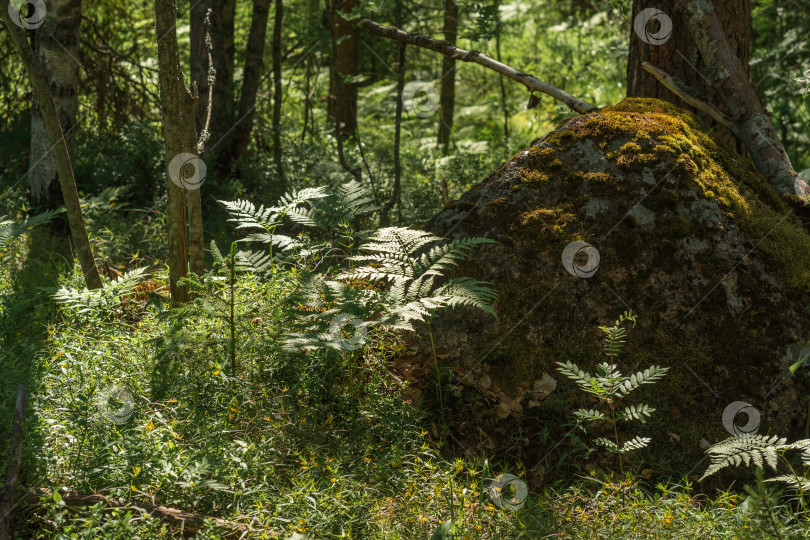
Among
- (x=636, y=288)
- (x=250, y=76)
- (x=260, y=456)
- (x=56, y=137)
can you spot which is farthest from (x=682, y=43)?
(x=250, y=76)

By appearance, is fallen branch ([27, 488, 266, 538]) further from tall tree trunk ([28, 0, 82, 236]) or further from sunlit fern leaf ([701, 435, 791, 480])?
tall tree trunk ([28, 0, 82, 236])

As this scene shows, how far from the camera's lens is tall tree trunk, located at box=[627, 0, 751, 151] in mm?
4801

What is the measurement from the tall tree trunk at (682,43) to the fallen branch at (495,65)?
62 cm

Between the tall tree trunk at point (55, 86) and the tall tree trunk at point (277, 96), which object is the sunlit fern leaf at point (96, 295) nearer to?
the tall tree trunk at point (55, 86)

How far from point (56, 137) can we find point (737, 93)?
476 cm

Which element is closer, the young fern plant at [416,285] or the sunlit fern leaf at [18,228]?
the young fern plant at [416,285]

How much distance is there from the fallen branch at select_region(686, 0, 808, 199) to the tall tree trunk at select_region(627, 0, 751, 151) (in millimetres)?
74

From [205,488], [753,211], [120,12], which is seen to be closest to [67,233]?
[120,12]

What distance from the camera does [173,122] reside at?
3920 mm

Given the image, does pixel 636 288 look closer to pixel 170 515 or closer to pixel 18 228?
pixel 170 515

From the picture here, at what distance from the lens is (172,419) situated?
321 cm

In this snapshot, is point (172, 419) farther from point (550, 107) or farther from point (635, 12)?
point (550, 107)

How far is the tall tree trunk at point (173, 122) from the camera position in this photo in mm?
3795

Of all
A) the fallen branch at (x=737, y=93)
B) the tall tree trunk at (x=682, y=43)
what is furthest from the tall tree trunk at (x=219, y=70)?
the fallen branch at (x=737, y=93)
